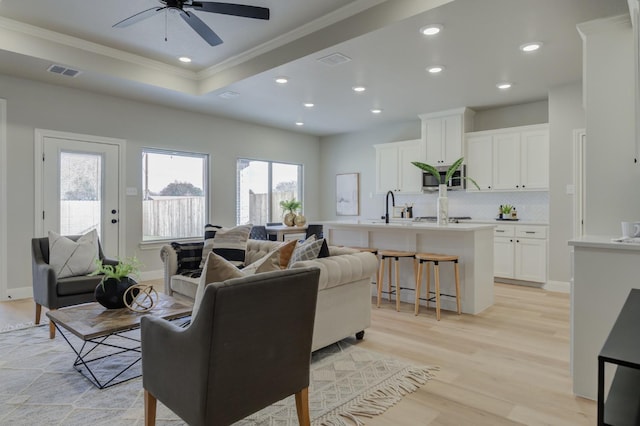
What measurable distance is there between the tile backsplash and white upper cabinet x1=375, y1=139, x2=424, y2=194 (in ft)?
1.14

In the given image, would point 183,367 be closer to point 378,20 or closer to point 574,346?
point 574,346

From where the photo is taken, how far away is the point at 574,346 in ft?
7.63

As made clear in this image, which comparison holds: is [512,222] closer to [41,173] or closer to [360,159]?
[360,159]

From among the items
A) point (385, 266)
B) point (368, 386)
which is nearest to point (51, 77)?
point (385, 266)

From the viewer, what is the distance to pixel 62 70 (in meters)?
4.50

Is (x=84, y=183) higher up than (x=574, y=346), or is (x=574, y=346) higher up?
(x=84, y=183)

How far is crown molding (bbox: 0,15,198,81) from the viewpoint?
398 centimetres

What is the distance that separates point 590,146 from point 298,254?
2469 millimetres

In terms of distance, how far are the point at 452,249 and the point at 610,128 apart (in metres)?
1.78

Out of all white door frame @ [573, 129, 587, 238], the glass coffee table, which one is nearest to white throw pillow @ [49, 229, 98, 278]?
the glass coffee table

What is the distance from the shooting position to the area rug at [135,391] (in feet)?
6.80

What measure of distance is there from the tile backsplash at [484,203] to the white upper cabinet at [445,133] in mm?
765

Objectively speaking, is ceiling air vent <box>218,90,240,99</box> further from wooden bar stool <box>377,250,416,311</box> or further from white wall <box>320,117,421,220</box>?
white wall <box>320,117,421,220</box>

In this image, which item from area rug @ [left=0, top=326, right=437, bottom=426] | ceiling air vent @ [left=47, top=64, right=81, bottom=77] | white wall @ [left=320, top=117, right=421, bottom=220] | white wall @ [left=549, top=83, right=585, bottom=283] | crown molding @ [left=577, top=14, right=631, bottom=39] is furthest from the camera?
white wall @ [left=320, top=117, right=421, bottom=220]
